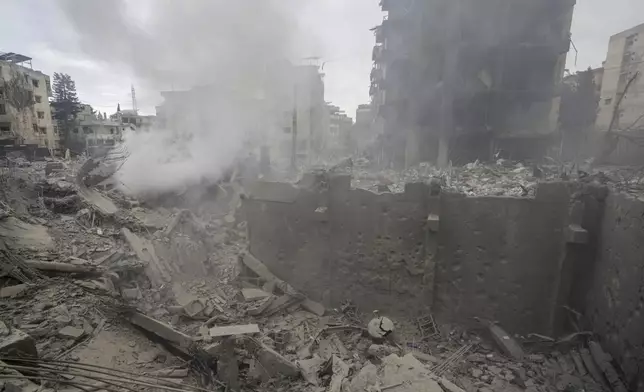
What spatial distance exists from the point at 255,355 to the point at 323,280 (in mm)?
3218

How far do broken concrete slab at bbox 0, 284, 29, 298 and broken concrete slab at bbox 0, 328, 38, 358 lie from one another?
1.81 metres

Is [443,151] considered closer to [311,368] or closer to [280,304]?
[280,304]

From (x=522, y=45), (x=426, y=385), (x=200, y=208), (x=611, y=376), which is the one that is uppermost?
(x=522, y=45)

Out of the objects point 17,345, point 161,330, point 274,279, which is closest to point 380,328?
point 274,279

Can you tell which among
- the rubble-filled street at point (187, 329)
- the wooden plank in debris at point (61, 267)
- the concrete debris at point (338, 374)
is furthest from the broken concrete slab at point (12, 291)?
the concrete debris at point (338, 374)

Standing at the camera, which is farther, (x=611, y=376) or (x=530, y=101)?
(x=530, y=101)

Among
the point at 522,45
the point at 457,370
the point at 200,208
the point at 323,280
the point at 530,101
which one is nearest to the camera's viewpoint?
the point at 457,370

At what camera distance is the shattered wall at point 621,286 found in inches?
226

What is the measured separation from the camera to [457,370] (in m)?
7.19

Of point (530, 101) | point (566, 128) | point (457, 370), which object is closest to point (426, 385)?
point (457, 370)

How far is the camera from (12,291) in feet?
19.5

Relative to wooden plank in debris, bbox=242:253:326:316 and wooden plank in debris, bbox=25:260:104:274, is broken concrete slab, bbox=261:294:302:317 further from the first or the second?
wooden plank in debris, bbox=25:260:104:274

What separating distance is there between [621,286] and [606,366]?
4.97 feet

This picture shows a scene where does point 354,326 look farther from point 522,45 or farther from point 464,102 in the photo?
point 522,45
